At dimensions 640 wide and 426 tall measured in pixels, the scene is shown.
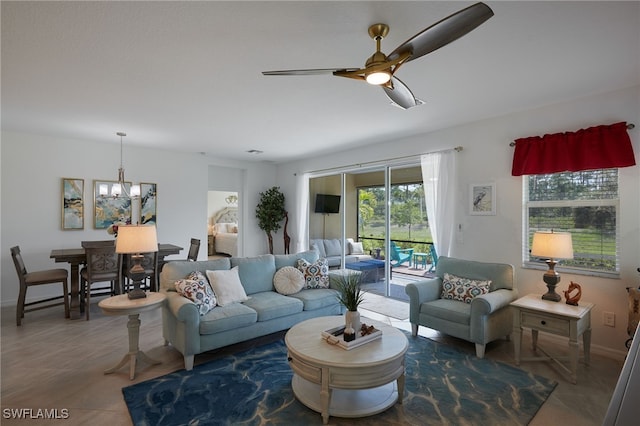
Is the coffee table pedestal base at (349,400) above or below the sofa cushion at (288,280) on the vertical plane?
below

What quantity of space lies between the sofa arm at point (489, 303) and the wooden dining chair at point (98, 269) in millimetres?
4402

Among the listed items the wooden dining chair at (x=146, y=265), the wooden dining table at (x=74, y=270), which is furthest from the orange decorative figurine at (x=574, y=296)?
the wooden dining table at (x=74, y=270)

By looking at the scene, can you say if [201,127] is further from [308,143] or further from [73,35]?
[73,35]

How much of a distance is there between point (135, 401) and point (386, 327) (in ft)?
6.62

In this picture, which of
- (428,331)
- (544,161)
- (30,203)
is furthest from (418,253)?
(30,203)

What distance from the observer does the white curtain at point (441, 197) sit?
4.32 meters

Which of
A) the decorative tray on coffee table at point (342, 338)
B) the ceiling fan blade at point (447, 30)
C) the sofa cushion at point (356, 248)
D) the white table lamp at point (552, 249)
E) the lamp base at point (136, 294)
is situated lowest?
the decorative tray on coffee table at point (342, 338)

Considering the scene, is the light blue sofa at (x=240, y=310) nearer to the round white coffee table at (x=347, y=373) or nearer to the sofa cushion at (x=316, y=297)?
the sofa cushion at (x=316, y=297)

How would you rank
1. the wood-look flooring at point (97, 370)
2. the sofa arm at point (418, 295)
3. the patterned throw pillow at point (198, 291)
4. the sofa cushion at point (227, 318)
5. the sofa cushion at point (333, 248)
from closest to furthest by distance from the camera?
the wood-look flooring at point (97, 370), the sofa cushion at point (227, 318), the patterned throw pillow at point (198, 291), the sofa arm at point (418, 295), the sofa cushion at point (333, 248)

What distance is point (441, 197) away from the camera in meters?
4.40

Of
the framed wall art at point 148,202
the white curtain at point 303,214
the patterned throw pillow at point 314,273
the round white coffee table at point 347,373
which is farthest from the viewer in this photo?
the white curtain at point 303,214

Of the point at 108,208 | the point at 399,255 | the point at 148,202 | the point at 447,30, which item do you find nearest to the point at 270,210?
the point at 148,202

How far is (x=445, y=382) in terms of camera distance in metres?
2.65

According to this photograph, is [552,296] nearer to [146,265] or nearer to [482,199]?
[482,199]
